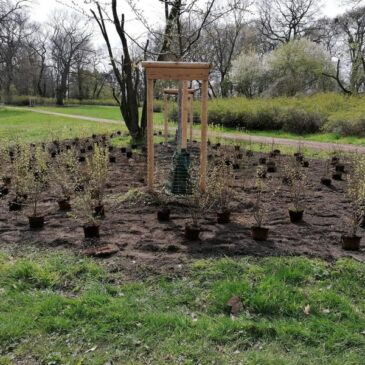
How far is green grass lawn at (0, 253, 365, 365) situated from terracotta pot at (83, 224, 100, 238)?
1.86ft

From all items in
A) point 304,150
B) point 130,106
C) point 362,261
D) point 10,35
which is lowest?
point 362,261

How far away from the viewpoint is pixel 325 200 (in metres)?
6.02

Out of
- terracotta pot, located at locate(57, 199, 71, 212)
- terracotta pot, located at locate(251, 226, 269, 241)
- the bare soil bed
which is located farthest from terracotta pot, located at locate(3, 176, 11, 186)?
terracotta pot, located at locate(251, 226, 269, 241)

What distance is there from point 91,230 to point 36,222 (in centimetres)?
79

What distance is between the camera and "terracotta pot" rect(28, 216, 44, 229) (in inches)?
188

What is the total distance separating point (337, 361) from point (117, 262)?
2.09 meters

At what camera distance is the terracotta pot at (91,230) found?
176 inches

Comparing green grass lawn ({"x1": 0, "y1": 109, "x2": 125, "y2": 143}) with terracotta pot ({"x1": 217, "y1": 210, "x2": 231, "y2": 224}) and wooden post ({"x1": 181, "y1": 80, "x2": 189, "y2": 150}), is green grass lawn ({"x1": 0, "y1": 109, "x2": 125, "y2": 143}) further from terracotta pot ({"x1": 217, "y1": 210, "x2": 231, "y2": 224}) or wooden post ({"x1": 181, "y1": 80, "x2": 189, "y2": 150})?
terracotta pot ({"x1": 217, "y1": 210, "x2": 231, "y2": 224})

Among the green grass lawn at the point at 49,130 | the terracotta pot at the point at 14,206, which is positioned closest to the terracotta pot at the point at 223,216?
the terracotta pot at the point at 14,206

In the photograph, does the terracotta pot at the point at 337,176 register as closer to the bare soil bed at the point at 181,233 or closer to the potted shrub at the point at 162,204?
the bare soil bed at the point at 181,233

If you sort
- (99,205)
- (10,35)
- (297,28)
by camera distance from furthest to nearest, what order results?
(10,35)
(297,28)
(99,205)

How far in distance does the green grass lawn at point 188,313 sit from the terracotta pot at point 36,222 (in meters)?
0.91

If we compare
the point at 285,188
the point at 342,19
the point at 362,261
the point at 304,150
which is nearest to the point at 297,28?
the point at 342,19

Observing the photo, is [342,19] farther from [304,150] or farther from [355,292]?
[355,292]
